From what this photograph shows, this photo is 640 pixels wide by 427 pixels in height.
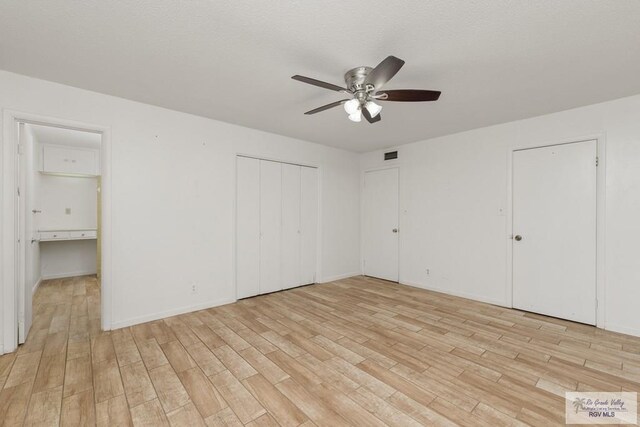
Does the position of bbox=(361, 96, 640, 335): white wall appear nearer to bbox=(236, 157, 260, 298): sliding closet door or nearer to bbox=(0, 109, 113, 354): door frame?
bbox=(236, 157, 260, 298): sliding closet door

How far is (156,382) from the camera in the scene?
2.04 m

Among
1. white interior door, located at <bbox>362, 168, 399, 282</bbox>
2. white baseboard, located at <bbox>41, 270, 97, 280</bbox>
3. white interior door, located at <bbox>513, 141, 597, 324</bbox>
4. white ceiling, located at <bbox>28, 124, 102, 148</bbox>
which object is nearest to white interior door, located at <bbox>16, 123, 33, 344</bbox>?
white ceiling, located at <bbox>28, 124, 102, 148</bbox>

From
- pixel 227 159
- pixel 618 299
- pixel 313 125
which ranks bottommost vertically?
pixel 618 299

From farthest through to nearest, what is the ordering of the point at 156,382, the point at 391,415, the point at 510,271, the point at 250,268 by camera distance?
the point at 250,268
the point at 510,271
the point at 156,382
the point at 391,415

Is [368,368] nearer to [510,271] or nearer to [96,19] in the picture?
[510,271]

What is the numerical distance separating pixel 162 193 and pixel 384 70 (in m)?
2.84

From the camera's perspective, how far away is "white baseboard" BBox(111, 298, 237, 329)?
9.87 feet

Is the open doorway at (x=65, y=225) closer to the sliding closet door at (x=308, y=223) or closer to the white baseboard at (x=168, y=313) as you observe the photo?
the white baseboard at (x=168, y=313)

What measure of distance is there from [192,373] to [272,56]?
2.60 m

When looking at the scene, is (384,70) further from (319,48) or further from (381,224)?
(381,224)

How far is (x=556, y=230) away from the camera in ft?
11.0

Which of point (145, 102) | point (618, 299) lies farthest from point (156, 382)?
point (618, 299)

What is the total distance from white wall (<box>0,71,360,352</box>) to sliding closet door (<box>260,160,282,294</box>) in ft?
0.95

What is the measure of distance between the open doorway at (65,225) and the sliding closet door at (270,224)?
2.13 m
